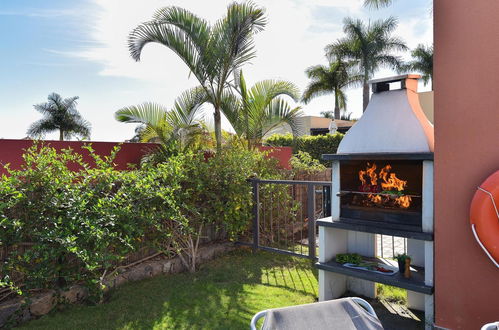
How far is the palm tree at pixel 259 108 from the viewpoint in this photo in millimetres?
7427

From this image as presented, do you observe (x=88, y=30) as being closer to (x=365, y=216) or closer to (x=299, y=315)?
(x=365, y=216)

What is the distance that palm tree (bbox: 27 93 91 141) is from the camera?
22.9 metres

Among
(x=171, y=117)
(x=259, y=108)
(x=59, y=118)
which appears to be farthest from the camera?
(x=59, y=118)

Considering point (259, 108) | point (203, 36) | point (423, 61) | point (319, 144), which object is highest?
point (423, 61)

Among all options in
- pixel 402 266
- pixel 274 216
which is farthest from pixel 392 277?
pixel 274 216

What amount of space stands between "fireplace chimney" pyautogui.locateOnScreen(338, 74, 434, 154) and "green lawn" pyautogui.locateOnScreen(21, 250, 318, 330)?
6.36 ft

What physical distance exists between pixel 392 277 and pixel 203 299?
2.09 metres

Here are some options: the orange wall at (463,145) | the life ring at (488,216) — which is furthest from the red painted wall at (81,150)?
the life ring at (488,216)

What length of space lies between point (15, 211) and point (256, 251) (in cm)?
360

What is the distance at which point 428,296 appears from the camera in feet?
10.0

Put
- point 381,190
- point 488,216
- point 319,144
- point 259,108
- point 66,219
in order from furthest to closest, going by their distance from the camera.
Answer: point 319,144
point 259,108
point 381,190
point 66,219
point 488,216

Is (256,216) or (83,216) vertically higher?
(83,216)

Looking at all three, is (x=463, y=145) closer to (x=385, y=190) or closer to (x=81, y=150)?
(x=385, y=190)

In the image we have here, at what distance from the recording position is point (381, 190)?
363 cm
